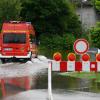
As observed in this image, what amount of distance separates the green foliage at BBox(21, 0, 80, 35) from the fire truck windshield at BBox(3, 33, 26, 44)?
31.3 m

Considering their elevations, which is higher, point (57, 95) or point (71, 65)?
point (71, 65)

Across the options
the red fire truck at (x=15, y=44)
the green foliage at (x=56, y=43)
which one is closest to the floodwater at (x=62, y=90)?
the red fire truck at (x=15, y=44)

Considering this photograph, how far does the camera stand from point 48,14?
68875 millimetres

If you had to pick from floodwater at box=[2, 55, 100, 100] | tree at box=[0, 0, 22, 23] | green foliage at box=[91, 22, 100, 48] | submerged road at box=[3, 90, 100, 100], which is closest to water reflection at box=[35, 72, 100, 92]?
floodwater at box=[2, 55, 100, 100]

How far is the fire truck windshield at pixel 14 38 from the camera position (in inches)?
1463

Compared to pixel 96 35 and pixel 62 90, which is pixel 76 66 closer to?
pixel 62 90

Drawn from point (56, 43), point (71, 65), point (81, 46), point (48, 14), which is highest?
point (48, 14)

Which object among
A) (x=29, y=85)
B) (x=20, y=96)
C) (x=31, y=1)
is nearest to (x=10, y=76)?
(x=29, y=85)

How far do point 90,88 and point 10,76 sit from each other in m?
6.28

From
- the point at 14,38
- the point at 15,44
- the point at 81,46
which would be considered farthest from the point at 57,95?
the point at 14,38

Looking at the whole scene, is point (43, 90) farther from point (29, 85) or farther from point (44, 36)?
point (44, 36)

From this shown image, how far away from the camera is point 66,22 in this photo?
7294cm

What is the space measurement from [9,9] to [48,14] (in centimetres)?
1089

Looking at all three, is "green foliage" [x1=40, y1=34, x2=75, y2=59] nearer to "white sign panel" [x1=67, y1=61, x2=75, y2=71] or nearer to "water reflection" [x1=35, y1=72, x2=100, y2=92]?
"water reflection" [x1=35, y1=72, x2=100, y2=92]
